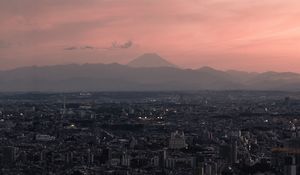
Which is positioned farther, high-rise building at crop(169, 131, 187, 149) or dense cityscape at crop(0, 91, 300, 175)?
high-rise building at crop(169, 131, 187, 149)

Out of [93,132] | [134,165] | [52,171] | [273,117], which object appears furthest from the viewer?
[273,117]

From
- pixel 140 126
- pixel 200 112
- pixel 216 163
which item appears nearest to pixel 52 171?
pixel 216 163

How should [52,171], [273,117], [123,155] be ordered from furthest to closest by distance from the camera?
[273,117] < [123,155] < [52,171]

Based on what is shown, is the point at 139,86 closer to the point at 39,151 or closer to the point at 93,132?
the point at 93,132

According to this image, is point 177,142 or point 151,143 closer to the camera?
point 177,142

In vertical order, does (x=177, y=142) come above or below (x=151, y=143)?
above

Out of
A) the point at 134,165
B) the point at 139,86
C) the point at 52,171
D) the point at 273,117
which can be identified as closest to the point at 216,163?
the point at 134,165

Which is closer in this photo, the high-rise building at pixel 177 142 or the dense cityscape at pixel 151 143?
the dense cityscape at pixel 151 143

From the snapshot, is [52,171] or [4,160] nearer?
[52,171]
